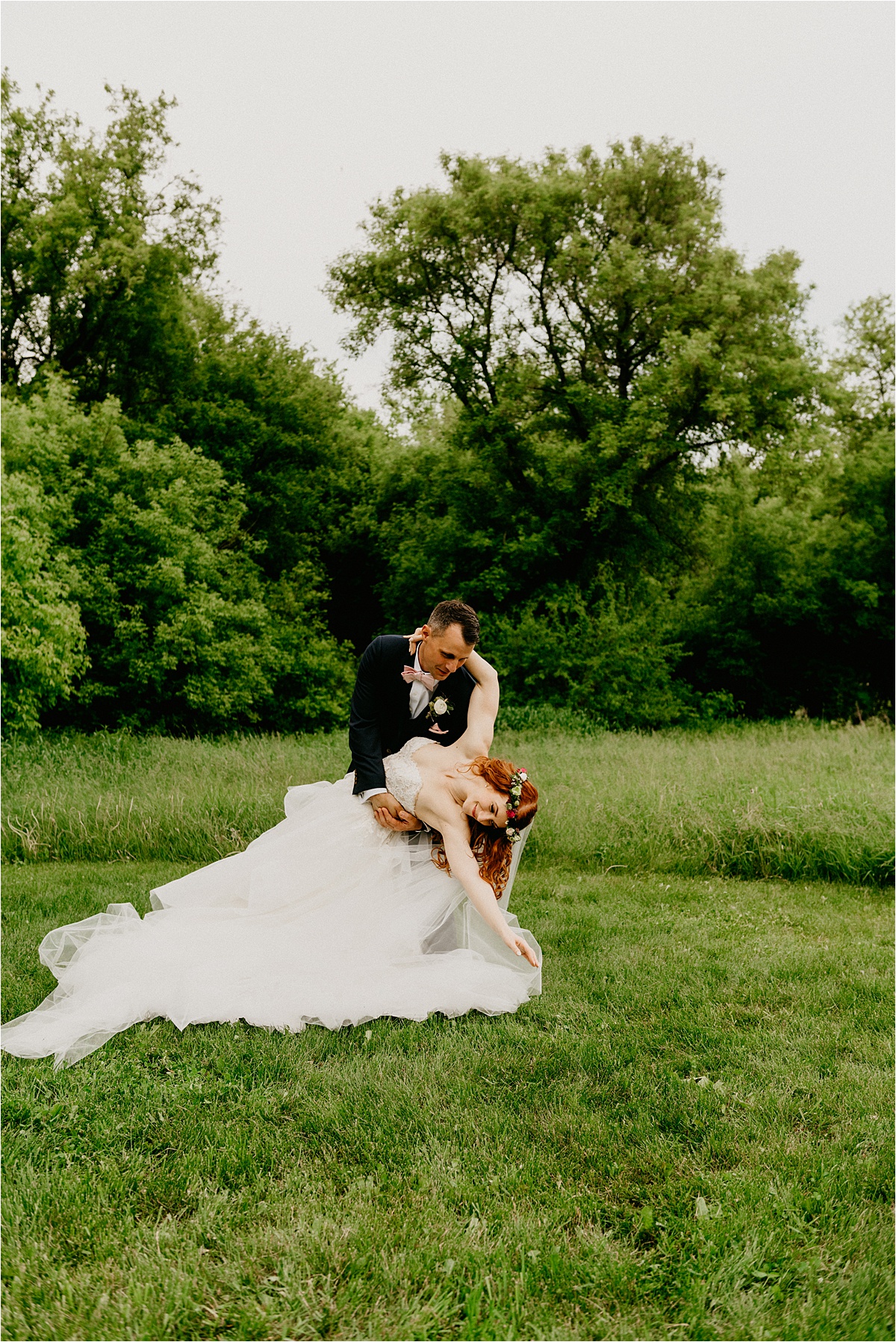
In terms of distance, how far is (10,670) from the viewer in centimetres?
1393

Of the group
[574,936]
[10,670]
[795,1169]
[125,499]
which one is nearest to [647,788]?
[574,936]

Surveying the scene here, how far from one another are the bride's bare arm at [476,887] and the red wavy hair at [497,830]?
72 mm

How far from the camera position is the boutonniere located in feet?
18.4

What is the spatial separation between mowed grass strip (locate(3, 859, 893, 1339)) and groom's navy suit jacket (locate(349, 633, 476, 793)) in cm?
168

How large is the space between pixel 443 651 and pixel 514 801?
0.98 meters

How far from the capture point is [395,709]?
5.77m

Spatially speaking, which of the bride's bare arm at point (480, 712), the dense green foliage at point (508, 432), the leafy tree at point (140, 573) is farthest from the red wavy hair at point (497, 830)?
the dense green foliage at point (508, 432)

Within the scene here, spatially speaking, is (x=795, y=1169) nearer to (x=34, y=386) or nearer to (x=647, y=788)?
(x=647, y=788)

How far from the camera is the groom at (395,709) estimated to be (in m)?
5.55

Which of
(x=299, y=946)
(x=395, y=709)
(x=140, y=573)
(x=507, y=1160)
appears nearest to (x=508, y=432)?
(x=140, y=573)

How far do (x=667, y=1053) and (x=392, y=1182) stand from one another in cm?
174

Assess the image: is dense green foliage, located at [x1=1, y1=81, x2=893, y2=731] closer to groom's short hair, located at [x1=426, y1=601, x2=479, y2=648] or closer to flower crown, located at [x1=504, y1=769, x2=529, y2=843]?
groom's short hair, located at [x1=426, y1=601, x2=479, y2=648]

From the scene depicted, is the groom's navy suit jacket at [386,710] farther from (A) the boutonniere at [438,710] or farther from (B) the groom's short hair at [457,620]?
(B) the groom's short hair at [457,620]

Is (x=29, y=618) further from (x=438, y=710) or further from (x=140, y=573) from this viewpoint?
(x=438, y=710)
